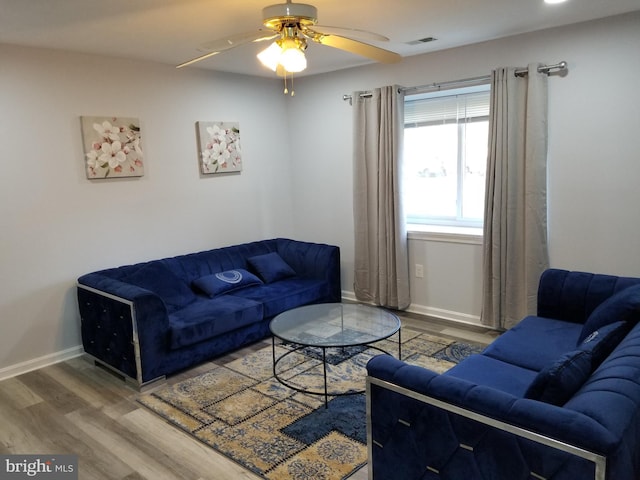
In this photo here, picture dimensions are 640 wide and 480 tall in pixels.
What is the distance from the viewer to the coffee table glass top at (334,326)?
3092mm

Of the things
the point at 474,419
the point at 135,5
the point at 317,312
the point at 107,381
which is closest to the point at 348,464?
the point at 474,419

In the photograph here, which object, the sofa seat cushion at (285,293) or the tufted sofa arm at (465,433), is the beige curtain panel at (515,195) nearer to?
the sofa seat cushion at (285,293)

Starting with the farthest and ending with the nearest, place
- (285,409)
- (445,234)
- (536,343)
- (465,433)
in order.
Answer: (445,234)
(285,409)
(536,343)
(465,433)

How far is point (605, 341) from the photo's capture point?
208 cm

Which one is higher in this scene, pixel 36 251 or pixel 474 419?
pixel 36 251

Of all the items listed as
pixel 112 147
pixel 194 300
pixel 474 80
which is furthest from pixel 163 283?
pixel 474 80

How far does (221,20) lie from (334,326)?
2099 millimetres

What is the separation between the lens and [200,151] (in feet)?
15.1

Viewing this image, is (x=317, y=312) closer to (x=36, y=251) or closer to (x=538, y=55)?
(x=36, y=251)

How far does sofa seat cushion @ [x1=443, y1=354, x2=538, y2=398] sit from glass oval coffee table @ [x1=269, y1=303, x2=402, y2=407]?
25.8 inches

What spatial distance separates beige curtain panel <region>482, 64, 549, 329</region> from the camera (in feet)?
12.2

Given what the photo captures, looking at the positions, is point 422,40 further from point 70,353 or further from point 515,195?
point 70,353

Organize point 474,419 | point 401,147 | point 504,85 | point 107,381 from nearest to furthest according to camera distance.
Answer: point 474,419
point 107,381
point 504,85
point 401,147

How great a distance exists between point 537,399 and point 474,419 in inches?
11.3
